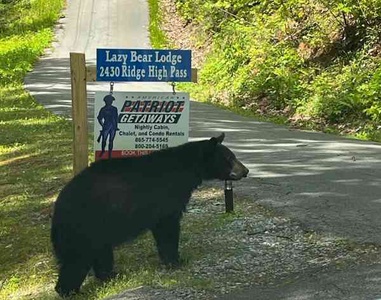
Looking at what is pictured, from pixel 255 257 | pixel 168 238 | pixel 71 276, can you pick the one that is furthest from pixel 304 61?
pixel 71 276

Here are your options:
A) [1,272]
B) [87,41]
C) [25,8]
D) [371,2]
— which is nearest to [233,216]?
[1,272]

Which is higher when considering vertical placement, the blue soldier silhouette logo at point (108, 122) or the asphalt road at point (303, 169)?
the blue soldier silhouette logo at point (108, 122)

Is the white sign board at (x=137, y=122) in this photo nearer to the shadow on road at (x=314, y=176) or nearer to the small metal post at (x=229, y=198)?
the small metal post at (x=229, y=198)

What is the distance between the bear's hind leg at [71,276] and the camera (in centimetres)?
580

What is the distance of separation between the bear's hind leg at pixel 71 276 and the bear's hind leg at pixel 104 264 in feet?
0.47

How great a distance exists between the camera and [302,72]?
740 inches

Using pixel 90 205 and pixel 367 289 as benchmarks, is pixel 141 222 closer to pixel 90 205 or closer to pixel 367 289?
pixel 90 205

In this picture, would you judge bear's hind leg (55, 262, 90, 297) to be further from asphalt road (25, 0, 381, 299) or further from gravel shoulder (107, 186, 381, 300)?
asphalt road (25, 0, 381, 299)

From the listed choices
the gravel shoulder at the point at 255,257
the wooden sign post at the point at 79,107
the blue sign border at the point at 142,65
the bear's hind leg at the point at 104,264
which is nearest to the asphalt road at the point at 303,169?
the gravel shoulder at the point at 255,257

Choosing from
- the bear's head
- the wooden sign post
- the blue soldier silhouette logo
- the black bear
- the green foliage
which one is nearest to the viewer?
the black bear

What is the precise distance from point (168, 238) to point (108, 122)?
1583mm

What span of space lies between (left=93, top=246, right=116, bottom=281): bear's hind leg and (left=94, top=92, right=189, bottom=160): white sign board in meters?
1.45

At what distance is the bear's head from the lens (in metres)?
6.38

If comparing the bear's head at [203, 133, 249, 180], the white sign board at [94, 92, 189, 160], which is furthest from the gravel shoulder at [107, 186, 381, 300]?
the white sign board at [94, 92, 189, 160]
